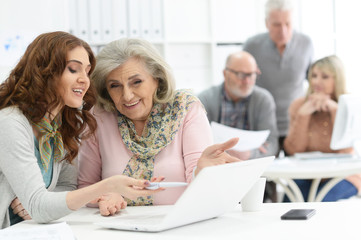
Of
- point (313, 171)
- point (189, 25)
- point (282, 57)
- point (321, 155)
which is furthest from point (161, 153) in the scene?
point (189, 25)

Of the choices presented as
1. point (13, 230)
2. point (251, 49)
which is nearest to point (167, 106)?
point (13, 230)

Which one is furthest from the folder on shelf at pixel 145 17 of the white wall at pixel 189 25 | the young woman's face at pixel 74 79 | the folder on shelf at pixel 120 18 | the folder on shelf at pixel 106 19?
the young woman's face at pixel 74 79

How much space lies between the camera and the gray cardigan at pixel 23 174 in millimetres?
1349

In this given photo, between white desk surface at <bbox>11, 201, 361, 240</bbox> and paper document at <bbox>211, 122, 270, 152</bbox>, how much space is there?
4.53 ft

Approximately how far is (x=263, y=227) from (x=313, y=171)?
1596 mm

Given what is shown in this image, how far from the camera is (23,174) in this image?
1379 mm

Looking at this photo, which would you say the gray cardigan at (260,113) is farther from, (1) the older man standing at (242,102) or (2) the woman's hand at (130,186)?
(2) the woman's hand at (130,186)

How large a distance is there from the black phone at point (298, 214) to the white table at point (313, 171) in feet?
4.72

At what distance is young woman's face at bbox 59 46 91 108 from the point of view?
5.08ft

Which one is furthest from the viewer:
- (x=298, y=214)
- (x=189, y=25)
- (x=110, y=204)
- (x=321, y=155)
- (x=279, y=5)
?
(x=189, y=25)

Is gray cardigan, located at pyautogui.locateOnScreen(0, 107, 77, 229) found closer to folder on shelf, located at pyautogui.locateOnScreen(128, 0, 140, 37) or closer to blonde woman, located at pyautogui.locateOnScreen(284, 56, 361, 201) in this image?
blonde woman, located at pyautogui.locateOnScreen(284, 56, 361, 201)

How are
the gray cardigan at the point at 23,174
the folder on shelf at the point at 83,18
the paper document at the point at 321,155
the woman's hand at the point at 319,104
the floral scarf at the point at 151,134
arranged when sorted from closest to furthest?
the gray cardigan at the point at 23,174
the floral scarf at the point at 151,134
the paper document at the point at 321,155
the woman's hand at the point at 319,104
the folder on shelf at the point at 83,18

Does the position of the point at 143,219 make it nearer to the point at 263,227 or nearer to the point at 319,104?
the point at 263,227

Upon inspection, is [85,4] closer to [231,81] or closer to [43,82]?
[231,81]
